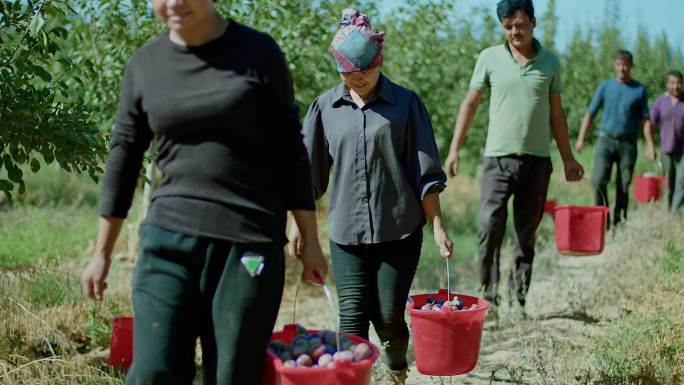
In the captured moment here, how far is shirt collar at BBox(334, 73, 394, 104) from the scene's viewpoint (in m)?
4.08

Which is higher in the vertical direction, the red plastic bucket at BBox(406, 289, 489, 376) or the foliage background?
the foliage background

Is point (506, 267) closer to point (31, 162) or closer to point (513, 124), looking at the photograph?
point (513, 124)

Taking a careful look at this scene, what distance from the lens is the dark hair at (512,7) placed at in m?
5.74

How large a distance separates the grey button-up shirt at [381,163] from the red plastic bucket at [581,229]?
2662 mm

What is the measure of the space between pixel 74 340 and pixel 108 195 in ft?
9.81

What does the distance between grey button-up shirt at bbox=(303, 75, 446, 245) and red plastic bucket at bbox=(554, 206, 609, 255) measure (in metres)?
2.66

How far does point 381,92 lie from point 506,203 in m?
2.19

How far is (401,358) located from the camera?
14.2 ft

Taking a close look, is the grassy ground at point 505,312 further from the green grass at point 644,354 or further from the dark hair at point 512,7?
the dark hair at point 512,7

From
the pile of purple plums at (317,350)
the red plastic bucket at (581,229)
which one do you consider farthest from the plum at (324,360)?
the red plastic bucket at (581,229)

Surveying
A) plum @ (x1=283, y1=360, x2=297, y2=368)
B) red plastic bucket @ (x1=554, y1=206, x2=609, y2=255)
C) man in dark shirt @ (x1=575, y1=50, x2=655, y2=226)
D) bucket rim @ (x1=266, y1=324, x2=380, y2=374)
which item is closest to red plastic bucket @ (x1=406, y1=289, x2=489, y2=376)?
bucket rim @ (x1=266, y1=324, x2=380, y2=374)

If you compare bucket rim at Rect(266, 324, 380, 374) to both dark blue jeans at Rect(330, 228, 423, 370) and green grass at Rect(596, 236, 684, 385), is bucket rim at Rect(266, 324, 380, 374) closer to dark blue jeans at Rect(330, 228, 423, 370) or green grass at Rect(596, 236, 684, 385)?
dark blue jeans at Rect(330, 228, 423, 370)

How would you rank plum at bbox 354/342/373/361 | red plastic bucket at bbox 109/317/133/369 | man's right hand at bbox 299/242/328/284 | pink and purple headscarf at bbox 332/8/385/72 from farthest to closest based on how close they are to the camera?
red plastic bucket at bbox 109/317/133/369 → pink and purple headscarf at bbox 332/8/385/72 → man's right hand at bbox 299/242/328/284 → plum at bbox 354/342/373/361

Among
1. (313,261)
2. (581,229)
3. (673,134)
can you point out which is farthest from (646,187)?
(313,261)
